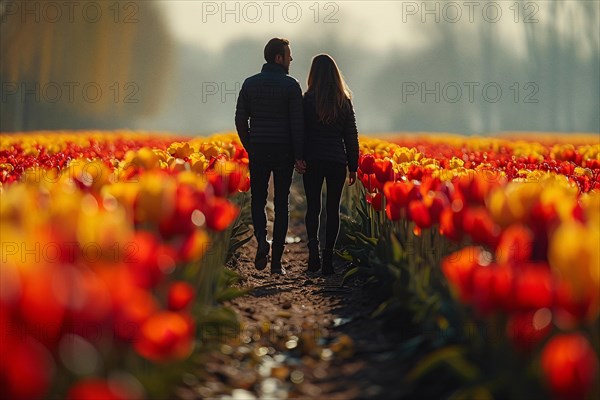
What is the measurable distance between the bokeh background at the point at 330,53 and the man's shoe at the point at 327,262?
1149 inches

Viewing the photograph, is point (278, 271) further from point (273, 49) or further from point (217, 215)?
point (217, 215)

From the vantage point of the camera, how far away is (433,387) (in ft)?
12.2

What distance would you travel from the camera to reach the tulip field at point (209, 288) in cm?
244

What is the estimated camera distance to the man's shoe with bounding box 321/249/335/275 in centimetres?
769

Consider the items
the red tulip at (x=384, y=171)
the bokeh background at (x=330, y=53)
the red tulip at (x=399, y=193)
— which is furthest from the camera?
the bokeh background at (x=330, y=53)

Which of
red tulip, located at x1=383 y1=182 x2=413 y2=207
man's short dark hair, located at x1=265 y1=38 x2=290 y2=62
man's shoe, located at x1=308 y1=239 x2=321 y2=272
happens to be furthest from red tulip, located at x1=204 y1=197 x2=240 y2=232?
man's shoe, located at x1=308 y1=239 x2=321 y2=272

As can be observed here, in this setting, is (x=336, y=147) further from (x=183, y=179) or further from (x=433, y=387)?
(x=433, y=387)

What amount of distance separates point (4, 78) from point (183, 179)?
4012 cm

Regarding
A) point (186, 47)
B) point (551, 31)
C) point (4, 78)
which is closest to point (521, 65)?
point (551, 31)

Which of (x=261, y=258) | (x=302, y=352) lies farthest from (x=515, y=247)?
(x=261, y=258)

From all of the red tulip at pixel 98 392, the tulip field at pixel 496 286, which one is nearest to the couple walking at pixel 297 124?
the tulip field at pixel 496 286

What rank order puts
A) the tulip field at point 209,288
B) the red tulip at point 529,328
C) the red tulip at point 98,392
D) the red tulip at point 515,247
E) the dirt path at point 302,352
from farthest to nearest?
the dirt path at point 302,352 → the red tulip at point 515,247 → the red tulip at point 529,328 → the tulip field at point 209,288 → the red tulip at point 98,392

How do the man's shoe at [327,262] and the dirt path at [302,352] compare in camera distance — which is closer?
the dirt path at [302,352]

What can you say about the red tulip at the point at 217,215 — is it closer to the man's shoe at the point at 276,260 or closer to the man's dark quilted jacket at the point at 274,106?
the man's dark quilted jacket at the point at 274,106
